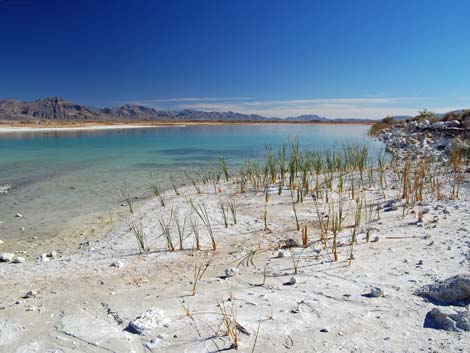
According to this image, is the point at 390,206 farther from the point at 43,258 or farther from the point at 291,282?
the point at 43,258

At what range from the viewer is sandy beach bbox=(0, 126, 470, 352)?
176 centimetres

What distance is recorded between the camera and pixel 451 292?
6.15ft

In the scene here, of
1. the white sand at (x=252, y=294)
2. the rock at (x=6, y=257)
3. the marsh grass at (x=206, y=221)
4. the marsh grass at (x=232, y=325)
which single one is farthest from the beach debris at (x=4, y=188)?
the marsh grass at (x=232, y=325)

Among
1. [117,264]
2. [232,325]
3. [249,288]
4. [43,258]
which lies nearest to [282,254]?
[249,288]

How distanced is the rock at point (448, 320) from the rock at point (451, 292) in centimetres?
14

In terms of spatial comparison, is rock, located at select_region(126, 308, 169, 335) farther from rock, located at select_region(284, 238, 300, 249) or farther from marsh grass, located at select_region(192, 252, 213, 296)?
rock, located at select_region(284, 238, 300, 249)

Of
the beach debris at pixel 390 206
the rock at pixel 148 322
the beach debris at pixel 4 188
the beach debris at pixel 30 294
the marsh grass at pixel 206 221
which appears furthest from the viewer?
the beach debris at pixel 4 188

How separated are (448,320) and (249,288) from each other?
116cm

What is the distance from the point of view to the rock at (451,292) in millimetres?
1837

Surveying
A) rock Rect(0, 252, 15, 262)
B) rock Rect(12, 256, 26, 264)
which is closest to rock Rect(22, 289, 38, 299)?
rock Rect(12, 256, 26, 264)

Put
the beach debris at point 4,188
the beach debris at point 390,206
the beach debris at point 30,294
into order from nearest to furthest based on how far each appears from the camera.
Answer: the beach debris at point 30,294 < the beach debris at point 390,206 < the beach debris at point 4,188

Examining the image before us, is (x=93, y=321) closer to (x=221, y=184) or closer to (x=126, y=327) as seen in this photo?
(x=126, y=327)

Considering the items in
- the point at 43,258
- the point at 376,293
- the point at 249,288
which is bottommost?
the point at 43,258

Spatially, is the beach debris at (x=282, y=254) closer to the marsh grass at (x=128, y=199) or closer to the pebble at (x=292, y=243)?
the pebble at (x=292, y=243)
